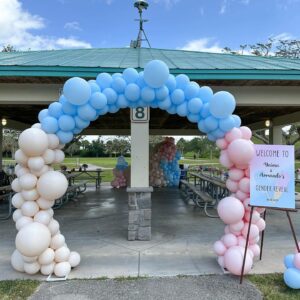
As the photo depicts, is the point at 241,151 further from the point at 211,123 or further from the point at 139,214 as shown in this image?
the point at 139,214

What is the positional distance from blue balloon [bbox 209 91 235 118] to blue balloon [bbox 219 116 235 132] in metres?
0.09

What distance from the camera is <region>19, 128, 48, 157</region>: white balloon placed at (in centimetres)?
440

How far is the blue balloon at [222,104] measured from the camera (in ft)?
A: 14.9

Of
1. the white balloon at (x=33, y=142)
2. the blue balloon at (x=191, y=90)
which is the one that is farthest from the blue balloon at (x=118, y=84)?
the white balloon at (x=33, y=142)

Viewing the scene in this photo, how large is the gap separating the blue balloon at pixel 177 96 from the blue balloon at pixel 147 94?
12.2 inches

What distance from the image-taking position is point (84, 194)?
1301 centimetres

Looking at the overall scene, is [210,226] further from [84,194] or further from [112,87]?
[84,194]

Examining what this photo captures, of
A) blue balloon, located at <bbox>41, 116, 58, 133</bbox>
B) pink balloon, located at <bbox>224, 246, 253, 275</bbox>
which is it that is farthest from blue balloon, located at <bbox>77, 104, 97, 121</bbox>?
pink balloon, located at <bbox>224, 246, 253, 275</bbox>

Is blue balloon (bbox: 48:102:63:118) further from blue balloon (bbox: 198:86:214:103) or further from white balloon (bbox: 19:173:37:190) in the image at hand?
blue balloon (bbox: 198:86:214:103)

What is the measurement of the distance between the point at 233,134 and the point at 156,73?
4.56ft

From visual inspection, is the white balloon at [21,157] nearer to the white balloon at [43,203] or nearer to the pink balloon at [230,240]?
the white balloon at [43,203]

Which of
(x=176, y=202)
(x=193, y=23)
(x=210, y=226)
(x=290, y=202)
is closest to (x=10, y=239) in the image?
(x=210, y=226)

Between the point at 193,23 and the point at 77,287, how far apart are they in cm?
2326

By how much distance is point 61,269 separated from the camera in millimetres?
4578
